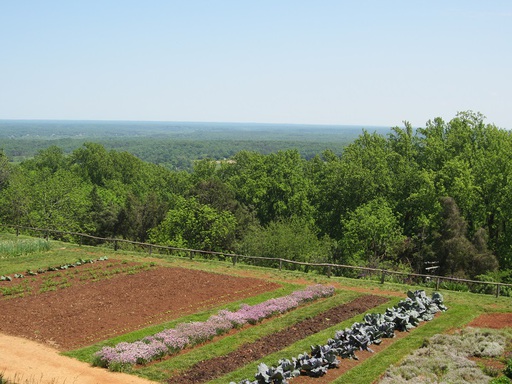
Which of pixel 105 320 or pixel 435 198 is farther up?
pixel 435 198

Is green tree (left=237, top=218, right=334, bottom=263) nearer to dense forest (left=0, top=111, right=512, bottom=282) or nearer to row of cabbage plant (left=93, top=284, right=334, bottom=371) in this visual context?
dense forest (left=0, top=111, right=512, bottom=282)

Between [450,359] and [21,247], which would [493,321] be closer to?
[450,359]

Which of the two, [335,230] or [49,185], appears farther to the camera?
[49,185]

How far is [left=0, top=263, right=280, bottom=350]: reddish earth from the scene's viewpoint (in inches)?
822

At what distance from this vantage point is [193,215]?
5119 cm

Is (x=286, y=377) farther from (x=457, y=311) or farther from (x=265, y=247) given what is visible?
(x=265, y=247)

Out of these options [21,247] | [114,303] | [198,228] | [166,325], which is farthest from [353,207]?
[166,325]

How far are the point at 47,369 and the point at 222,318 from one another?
279 inches

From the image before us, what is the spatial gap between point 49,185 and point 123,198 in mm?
17455

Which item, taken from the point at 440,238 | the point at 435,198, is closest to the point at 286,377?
the point at 440,238

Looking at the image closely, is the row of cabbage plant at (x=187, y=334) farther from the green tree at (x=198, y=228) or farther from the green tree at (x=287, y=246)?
the green tree at (x=198, y=228)

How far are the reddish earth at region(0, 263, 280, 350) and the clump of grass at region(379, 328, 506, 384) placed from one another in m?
9.80

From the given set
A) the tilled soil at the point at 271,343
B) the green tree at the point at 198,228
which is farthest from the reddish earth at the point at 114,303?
the green tree at the point at 198,228

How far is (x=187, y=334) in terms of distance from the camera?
19.8m
